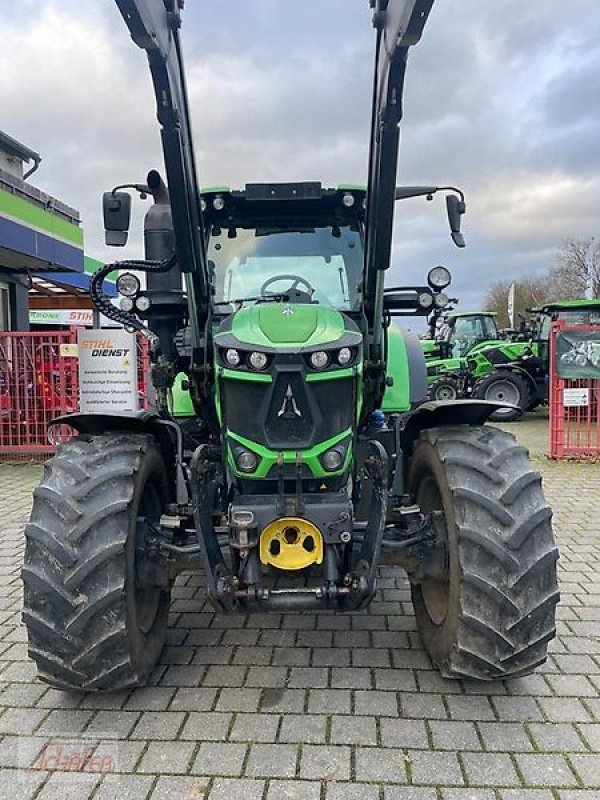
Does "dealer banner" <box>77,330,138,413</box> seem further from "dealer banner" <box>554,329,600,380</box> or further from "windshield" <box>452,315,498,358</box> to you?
"windshield" <box>452,315,498,358</box>

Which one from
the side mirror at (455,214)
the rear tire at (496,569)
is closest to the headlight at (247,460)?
the rear tire at (496,569)

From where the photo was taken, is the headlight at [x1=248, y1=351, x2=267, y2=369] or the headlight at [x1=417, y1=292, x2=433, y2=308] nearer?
the headlight at [x1=248, y1=351, x2=267, y2=369]

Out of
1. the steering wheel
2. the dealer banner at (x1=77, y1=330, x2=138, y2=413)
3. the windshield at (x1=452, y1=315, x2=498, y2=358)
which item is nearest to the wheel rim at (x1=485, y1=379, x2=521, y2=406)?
the windshield at (x1=452, y1=315, x2=498, y2=358)

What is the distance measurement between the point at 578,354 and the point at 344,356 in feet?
27.1

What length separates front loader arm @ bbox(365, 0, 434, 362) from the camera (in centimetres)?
275

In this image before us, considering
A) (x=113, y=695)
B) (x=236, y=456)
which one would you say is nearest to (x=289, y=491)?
(x=236, y=456)

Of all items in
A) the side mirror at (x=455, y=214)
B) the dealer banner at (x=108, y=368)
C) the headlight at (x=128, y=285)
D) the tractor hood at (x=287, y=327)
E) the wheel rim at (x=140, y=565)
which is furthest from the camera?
the dealer banner at (x=108, y=368)

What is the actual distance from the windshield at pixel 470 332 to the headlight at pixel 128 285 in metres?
16.4

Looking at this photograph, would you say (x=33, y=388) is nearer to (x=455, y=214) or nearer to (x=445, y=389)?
(x=455, y=214)

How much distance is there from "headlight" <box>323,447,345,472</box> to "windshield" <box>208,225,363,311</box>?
1229 mm

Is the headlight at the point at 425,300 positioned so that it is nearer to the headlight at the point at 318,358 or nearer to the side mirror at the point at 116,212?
the headlight at the point at 318,358

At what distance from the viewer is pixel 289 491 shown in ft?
11.3

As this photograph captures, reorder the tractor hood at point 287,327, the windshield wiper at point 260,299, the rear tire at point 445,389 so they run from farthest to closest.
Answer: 1. the rear tire at point 445,389
2. the windshield wiper at point 260,299
3. the tractor hood at point 287,327

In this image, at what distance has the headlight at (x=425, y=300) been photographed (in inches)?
175
